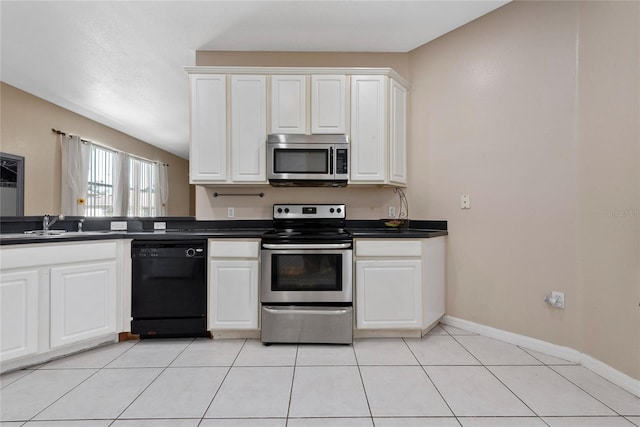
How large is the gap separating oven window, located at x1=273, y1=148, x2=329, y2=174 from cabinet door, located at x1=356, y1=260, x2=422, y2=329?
3.05 ft

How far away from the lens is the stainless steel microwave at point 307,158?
2.63 metres

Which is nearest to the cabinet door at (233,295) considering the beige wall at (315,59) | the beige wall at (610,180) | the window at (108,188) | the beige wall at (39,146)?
the beige wall at (39,146)

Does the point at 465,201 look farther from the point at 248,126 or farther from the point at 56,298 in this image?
the point at 56,298

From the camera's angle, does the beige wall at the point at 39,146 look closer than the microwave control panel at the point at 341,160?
No

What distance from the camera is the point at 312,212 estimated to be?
9.45 feet

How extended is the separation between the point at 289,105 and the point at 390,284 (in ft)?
Answer: 5.94

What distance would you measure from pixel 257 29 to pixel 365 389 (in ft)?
9.83

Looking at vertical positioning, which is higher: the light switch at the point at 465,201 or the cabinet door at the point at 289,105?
the cabinet door at the point at 289,105

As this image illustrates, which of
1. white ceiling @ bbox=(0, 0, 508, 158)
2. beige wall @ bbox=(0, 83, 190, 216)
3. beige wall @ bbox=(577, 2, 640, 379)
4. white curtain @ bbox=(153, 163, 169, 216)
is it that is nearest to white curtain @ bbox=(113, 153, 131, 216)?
white curtain @ bbox=(153, 163, 169, 216)

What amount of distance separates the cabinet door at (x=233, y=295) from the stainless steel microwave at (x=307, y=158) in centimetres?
86

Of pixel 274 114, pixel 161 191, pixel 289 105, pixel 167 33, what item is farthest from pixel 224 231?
pixel 167 33

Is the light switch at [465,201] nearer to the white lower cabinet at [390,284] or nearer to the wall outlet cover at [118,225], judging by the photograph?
the white lower cabinet at [390,284]

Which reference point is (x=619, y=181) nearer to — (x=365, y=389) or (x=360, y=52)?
(x=365, y=389)

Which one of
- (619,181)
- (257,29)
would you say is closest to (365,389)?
(619,181)
